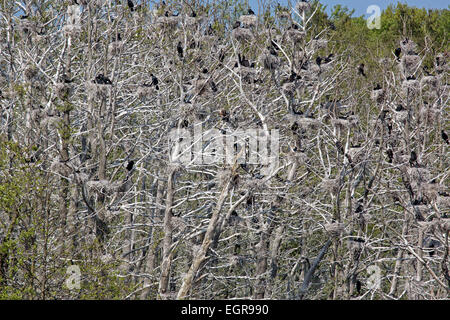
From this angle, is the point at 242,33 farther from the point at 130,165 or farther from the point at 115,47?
the point at 130,165

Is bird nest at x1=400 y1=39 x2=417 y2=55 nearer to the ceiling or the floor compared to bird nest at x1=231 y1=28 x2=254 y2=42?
nearer to the floor

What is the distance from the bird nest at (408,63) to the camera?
1228 cm

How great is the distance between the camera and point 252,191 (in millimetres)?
11438

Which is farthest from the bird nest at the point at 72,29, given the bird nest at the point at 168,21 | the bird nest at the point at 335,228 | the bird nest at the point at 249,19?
the bird nest at the point at 335,228

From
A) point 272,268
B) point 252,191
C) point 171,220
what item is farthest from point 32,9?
point 272,268

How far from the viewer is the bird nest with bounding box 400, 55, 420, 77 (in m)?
12.3

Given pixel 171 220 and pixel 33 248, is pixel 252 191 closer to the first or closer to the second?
pixel 171 220

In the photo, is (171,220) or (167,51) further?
(167,51)

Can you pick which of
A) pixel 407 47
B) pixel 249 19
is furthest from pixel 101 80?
pixel 407 47

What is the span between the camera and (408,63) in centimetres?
1244

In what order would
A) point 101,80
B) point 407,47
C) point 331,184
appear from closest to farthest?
1. point 101,80
2. point 331,184
3. point 407,47

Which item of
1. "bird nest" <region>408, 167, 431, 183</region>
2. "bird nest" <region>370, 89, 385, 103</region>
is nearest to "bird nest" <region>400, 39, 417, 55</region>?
"bird nest" <region>370, 89, 385, 103</region>

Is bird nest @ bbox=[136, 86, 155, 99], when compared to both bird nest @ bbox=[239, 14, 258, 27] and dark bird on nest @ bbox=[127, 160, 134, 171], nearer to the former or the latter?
dark bird on nest @ bbox=[127, 160, 134, 171]

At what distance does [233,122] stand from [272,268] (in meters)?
3.72
